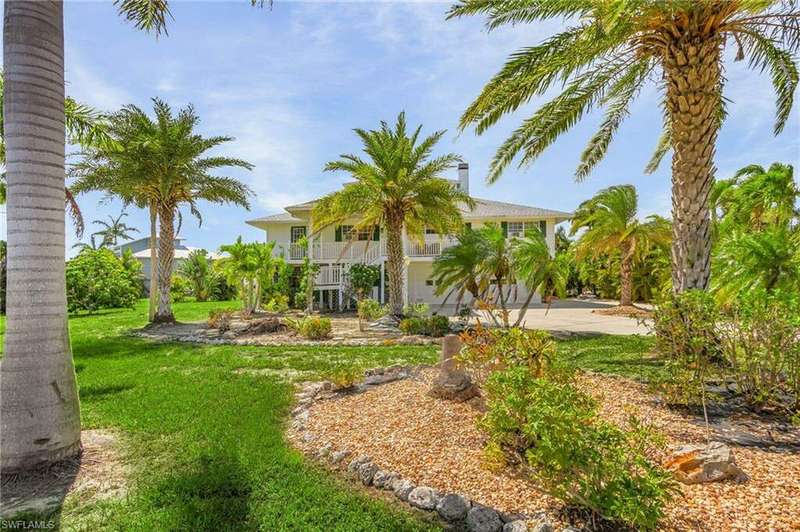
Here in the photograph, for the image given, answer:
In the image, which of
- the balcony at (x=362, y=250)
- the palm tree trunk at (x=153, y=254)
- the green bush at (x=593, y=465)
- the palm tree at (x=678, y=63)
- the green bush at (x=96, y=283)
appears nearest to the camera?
the green bush at (x=593, y=465)

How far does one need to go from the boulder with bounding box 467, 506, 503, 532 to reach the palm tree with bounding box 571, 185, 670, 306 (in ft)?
63.3

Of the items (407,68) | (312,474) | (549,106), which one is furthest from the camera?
(549,106)

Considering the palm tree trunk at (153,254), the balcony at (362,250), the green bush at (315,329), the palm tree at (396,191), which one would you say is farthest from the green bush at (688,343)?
the balcony at (362,250)

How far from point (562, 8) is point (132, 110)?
49.2 ft

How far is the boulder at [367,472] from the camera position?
148 inches

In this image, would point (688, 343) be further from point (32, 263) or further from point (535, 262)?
point (32, 263)

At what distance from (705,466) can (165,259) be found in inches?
696

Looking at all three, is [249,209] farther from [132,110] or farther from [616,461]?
[616,461]

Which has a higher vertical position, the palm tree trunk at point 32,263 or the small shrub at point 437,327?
the palm tree trunk at point 32,263

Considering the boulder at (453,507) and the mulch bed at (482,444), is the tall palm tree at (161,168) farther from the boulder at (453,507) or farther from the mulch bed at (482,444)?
the boulder at (453,507)

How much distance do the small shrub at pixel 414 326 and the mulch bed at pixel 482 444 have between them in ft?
21.4

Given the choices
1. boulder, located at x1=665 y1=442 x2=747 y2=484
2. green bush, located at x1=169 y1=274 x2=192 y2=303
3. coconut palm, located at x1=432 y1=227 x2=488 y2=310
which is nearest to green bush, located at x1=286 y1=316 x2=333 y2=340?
coconut palm, located at x1=432 y1=227 x2=488 y2=310

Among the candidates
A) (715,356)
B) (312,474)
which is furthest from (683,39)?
(312,474)

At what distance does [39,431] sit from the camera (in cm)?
397
